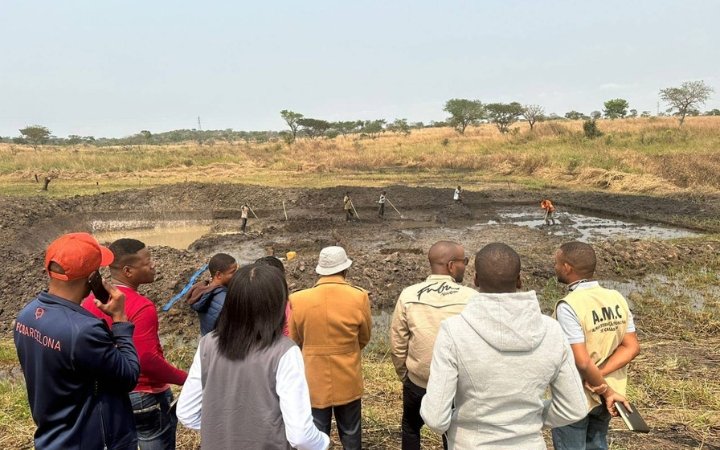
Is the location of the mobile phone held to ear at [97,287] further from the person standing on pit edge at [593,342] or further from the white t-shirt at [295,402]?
the person standing on pit edge at [593,342]

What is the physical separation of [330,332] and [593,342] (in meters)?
1.46

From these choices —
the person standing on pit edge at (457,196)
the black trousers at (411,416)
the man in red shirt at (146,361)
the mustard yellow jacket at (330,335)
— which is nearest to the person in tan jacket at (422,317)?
the black trousers at (411,416)

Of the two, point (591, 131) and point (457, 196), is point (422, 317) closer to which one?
point (457, 196)

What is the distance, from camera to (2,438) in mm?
3568

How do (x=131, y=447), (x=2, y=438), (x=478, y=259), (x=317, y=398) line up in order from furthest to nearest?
(x=2, y=438)
(x=317, y=398)
(x=131, y=447)
(x=478, y=259)

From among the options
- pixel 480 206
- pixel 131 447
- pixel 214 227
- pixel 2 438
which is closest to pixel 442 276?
pixel 131 447

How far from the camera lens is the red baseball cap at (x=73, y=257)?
1932mm

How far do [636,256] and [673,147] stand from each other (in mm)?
22643

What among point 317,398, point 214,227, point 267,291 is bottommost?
point 214,227

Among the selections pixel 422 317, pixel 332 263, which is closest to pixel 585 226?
pixel 422 317

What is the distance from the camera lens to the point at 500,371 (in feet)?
5.95

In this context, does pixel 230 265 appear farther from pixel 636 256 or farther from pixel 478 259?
pixel 636 256

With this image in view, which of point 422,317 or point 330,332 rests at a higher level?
point 422,317

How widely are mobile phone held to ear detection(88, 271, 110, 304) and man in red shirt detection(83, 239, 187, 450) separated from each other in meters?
0.29
